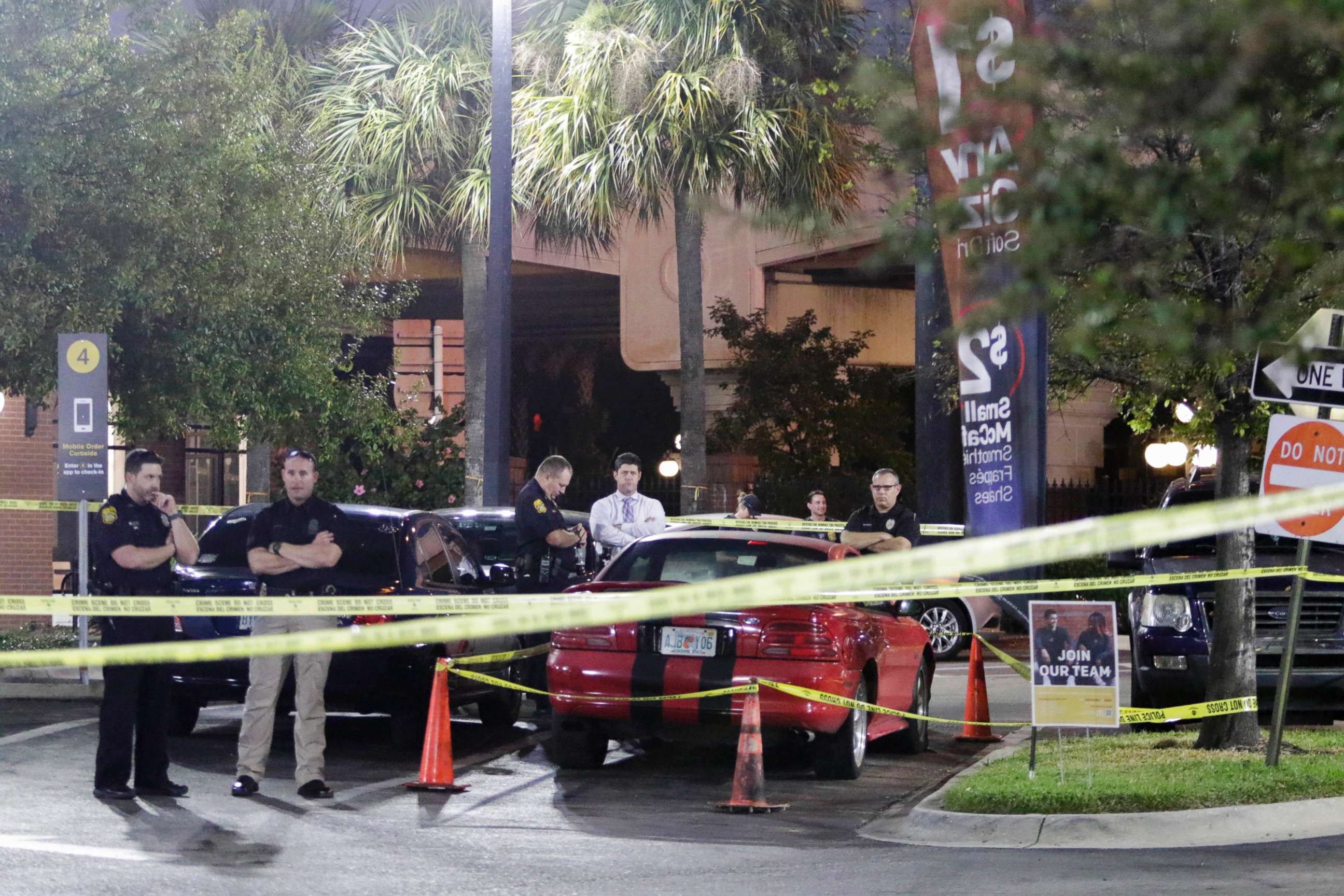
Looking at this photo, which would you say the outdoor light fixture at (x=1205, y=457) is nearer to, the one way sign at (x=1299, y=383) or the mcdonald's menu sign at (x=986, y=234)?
the mcdonald's menu sign at (x=986, y=234)

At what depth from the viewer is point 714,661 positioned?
9.89 m

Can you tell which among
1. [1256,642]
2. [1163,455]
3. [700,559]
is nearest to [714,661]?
[700,559]

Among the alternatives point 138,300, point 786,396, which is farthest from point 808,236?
point 786,396

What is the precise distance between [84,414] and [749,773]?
809 centimetres

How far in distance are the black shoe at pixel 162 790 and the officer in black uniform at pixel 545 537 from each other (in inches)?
145

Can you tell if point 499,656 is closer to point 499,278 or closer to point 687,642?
point 687,642

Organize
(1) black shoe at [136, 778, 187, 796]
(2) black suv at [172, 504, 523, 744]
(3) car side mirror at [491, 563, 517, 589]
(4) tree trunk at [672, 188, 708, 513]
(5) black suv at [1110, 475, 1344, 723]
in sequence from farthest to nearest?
(4) tree trunk at [672, 188, 708, 513] < (3) car side mirror at [491, 563, 517, 589] < (5) black suv at [1110, 475, 1344, 723] < (2) black suv at [172, 504, 523, 744] < (1) black shoe at [136, 778, 187, 796]

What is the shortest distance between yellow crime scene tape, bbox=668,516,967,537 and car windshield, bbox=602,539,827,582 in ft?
15.9

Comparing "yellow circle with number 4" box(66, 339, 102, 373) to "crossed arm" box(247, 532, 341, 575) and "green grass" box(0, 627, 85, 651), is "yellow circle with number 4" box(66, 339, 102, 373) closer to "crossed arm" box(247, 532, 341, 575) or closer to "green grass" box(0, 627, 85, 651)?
"green grass" box(0, 627, 85, 651)

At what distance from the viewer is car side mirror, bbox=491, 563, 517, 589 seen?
12.4 m

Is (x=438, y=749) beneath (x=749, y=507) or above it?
beneath

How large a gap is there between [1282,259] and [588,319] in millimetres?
40874

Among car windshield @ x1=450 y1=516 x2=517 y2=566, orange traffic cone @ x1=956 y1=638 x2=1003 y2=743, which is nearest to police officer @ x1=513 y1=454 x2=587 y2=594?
car windshield @ x1=450 y1=516 x2=517 y2=566

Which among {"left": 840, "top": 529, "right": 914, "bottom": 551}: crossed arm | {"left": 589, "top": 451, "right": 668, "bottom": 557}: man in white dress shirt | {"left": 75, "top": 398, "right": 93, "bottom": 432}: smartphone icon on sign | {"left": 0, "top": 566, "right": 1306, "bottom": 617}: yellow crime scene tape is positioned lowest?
{"left": 0, "top": 566, "right": 1306, "bottom": 617}: yellow crime scene tape
